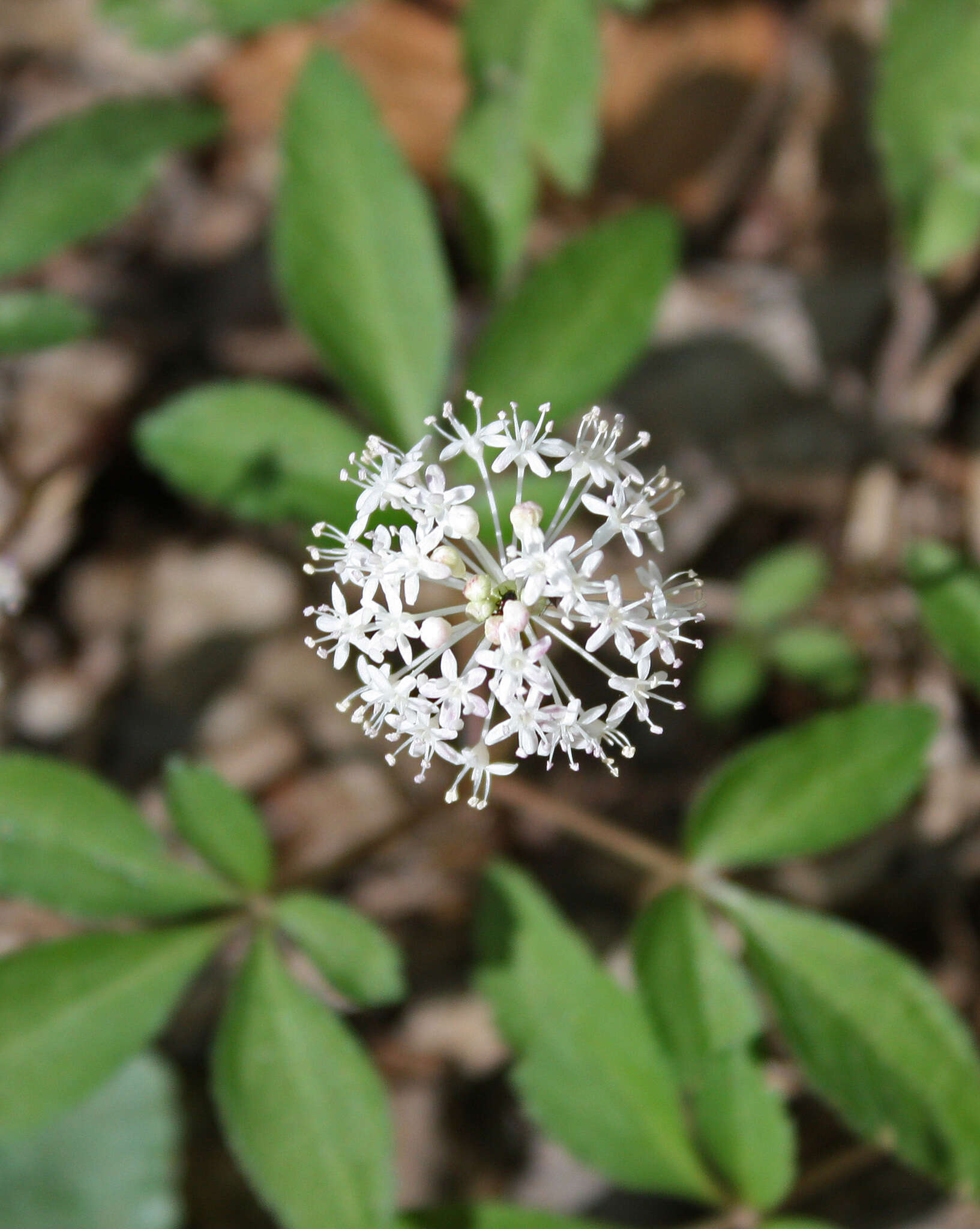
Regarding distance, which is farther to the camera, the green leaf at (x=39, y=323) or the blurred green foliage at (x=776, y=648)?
the blurred green foliage at (x=776, y=648)

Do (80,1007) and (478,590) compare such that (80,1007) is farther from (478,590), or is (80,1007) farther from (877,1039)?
(877,1039)

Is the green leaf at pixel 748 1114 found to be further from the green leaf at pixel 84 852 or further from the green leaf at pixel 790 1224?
the green leaf at pixel 84 852

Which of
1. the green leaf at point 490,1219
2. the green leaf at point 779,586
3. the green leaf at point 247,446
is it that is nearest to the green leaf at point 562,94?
the green leaf at point 247,446

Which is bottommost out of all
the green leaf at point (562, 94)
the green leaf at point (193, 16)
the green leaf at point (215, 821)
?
the green leaf at point (215, 821)

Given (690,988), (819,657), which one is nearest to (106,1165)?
(690,988)

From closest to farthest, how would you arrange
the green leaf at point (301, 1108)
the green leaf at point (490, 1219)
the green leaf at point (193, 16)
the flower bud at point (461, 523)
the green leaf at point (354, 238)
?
the flower bud at point (461, 523)
the green leaf at point (301, 1108)
the green leaf at point (490, 1219)
the green leaf at point (354, 238)
the green leaf at point (193, 16)

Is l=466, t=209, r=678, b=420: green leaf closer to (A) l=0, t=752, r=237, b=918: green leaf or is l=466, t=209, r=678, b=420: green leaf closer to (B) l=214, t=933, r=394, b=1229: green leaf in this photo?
(A) l=0, t=752, r=237, b=918: green leaf

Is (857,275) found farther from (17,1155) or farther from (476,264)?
(17,1155)

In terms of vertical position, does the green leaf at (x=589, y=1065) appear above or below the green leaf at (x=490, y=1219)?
above
